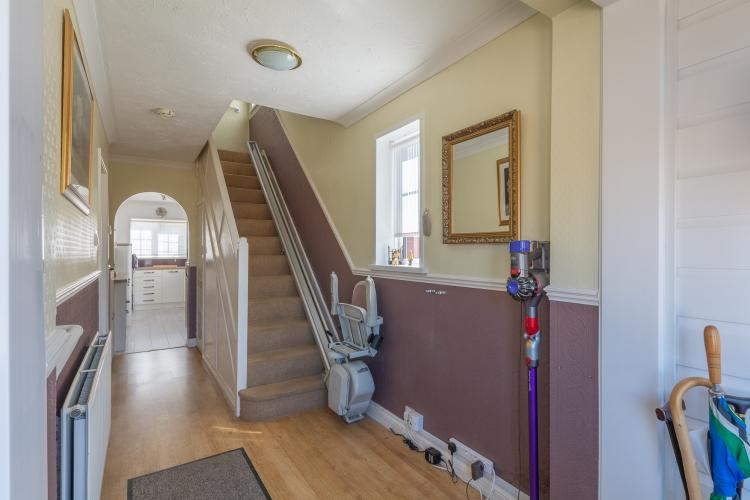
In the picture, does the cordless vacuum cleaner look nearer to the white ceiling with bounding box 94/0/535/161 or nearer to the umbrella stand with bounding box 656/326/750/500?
the umbrella stand with bounding box 656/326/750/500

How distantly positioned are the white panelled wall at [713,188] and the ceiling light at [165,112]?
11.4 feet

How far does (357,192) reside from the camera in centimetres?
315

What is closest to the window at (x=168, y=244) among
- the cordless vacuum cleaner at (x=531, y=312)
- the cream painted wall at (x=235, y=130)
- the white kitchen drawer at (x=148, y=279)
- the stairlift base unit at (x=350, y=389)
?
the white kitchen drawer at (x=148, y=279)

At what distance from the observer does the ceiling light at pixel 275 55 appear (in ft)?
7.06

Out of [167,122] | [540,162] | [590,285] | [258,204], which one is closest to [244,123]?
[258,204]

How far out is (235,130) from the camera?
612 centimetres

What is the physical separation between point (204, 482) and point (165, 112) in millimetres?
2901

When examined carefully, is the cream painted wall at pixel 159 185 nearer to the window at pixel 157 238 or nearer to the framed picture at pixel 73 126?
the framed picture at pixel 73 126

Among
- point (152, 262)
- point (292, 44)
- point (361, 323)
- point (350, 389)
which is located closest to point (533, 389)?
point (361, 323)

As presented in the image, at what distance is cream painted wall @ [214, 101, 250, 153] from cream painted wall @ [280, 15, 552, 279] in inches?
124

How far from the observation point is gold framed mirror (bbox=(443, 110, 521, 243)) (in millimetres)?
1879

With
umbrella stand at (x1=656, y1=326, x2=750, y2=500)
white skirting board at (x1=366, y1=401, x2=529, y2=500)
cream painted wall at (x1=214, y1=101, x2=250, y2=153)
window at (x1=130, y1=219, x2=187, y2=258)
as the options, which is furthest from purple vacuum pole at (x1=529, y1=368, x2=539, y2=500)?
window at (x1=130, y1=219, x2=187, y2=258)

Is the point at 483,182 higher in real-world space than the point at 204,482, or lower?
higher

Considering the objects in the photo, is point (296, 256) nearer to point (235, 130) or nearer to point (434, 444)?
point (434, 444)
